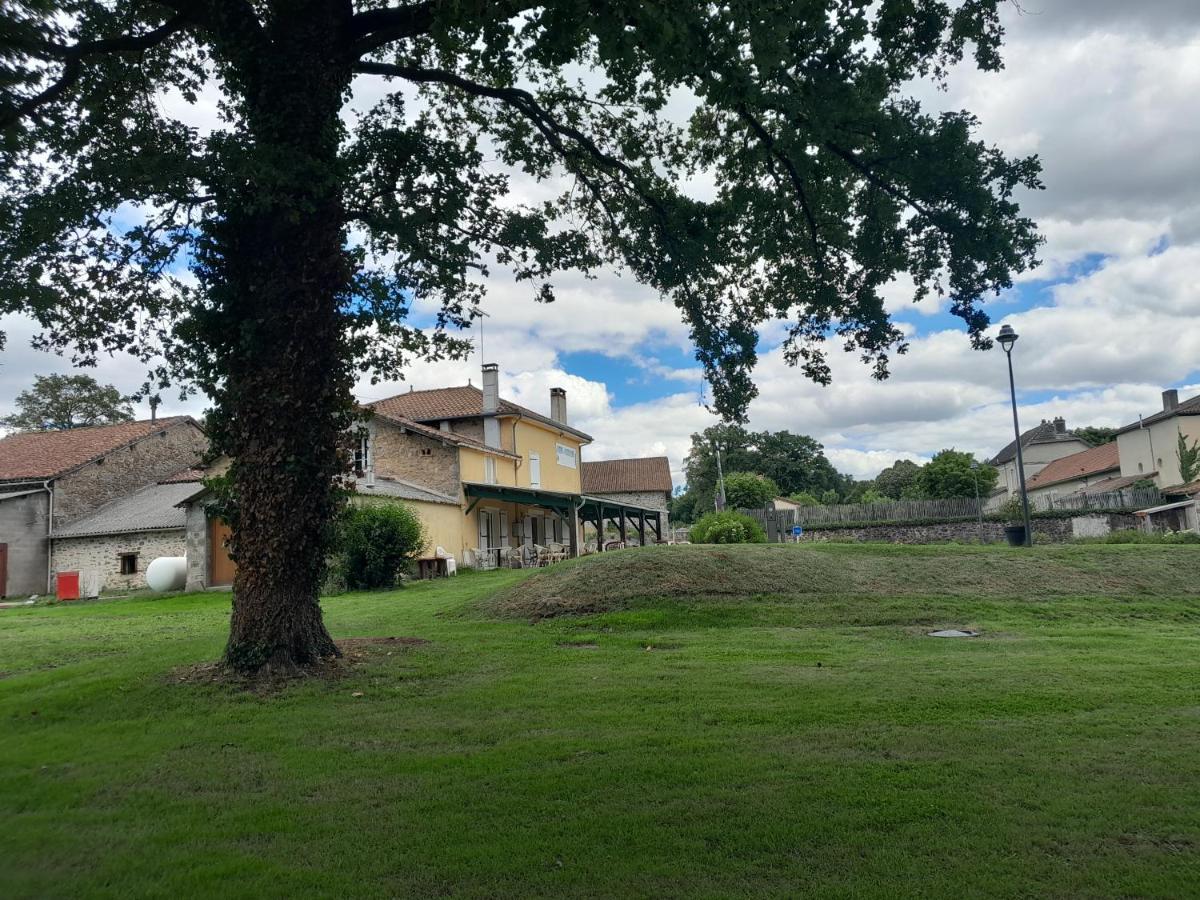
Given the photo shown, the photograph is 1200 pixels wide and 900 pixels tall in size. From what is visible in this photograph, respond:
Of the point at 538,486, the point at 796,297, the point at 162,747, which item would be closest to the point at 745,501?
the point at 538,486

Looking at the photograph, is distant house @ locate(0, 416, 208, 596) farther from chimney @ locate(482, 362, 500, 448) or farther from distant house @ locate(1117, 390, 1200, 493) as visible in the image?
distant house @ locate(1117, 390, 1200, 493)

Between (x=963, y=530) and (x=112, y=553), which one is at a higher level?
(x=112, y=553)

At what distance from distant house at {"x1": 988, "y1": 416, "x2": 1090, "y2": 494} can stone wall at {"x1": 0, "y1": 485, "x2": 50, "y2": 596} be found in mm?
62600

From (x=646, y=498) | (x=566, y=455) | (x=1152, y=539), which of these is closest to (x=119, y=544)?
(x=566, y=455)

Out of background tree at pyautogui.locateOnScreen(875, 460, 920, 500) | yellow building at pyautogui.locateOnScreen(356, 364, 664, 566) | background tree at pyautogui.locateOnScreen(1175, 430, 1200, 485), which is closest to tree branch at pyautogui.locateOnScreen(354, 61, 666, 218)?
yellow building at pyautogui.locateOnScreen(356, 364, 664, 566)

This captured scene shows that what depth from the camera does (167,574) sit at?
955 inches

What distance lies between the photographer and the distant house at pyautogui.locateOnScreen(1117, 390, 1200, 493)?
1563 inches

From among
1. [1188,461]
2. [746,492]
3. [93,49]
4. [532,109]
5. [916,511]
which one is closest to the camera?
[93,49]

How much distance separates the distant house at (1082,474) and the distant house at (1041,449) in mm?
2584

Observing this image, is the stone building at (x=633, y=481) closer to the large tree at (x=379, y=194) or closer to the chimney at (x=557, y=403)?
the chimney at (x=557, y=403)

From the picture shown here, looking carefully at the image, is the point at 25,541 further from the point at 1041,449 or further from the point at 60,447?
the point at 1041,449

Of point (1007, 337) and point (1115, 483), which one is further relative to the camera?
point (1115, 483)

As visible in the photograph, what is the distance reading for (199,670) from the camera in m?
8.12

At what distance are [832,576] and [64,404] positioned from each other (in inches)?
1927
